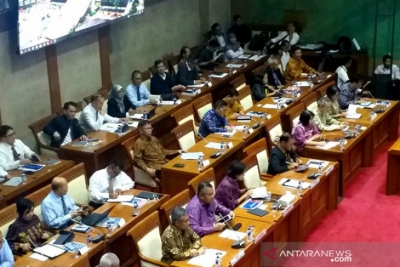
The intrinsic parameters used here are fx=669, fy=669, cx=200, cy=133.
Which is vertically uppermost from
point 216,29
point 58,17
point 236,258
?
point 58,17

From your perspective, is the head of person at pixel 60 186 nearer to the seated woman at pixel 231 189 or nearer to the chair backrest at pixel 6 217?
the chair backrest at pixel 6 217

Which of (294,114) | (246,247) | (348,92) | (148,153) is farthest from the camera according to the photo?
(348,92)

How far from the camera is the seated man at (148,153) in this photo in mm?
8727

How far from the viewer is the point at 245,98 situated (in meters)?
11.1

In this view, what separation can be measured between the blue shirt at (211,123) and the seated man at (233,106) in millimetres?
527

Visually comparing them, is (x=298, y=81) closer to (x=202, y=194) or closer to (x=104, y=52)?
(x=104, y=52)

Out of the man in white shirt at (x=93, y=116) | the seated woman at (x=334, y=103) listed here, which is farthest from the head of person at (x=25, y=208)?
the seated woman at (x=334, y=103)

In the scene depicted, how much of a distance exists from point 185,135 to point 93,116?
144 centimetres

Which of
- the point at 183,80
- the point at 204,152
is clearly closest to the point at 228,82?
the point at 183,80

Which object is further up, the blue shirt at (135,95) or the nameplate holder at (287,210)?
the blue shirt at (135,95)

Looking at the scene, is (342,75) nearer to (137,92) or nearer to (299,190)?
(137,92)

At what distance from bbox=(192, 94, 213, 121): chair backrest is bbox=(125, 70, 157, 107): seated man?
30.2 inches

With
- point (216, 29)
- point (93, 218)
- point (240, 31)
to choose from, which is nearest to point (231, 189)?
point (93, 218)

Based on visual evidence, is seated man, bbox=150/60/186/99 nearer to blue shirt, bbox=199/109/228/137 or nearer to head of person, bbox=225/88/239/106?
head of person, bbox=225/88/239/106
